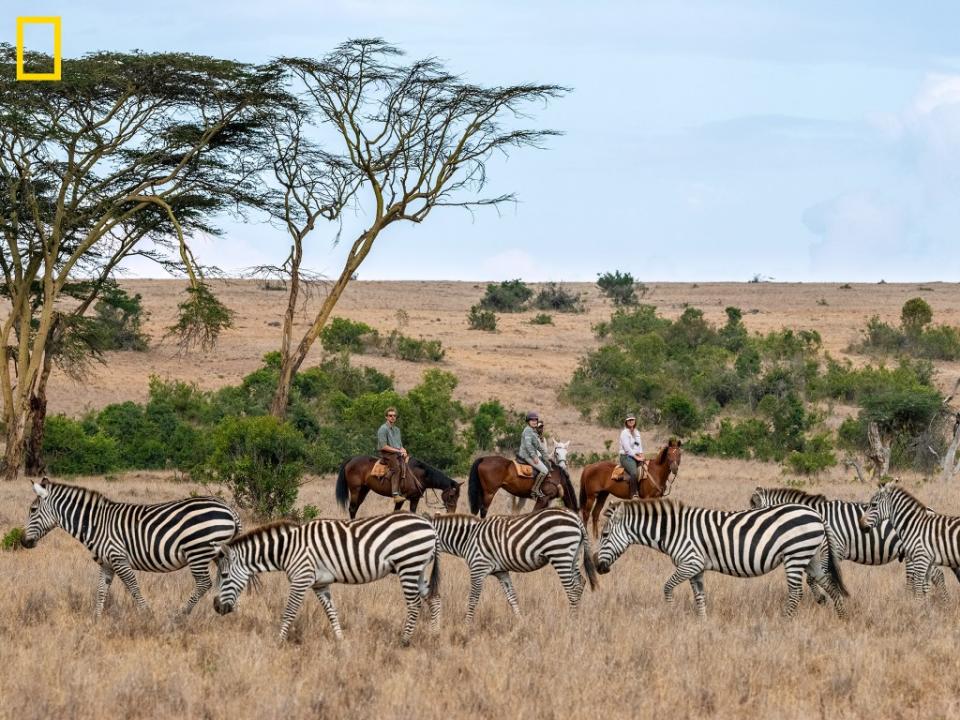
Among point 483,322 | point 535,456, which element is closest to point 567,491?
point 535,456

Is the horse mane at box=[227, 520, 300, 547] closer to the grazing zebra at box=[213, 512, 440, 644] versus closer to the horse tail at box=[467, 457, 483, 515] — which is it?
the grazing zebra at box=[213, 512, 440, 644]

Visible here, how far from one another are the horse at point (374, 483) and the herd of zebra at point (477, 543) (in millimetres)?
7924

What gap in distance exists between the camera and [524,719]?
28.5 ft

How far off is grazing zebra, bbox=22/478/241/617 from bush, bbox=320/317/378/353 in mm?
38428

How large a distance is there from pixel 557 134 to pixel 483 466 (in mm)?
12663

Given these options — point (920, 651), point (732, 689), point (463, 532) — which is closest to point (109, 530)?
point (463, 532)

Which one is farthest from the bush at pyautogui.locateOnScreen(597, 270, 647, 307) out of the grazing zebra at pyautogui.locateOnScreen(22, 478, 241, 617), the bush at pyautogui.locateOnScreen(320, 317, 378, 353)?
the grazing zebra at pyautogui.locateOnScreen(22, 478, 241, 617)

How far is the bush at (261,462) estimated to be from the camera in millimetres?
20016

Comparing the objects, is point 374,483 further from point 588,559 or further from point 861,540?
point 861,540

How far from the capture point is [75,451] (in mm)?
28984

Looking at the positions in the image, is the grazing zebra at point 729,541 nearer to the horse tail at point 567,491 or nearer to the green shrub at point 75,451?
the horse tail at point 567,491

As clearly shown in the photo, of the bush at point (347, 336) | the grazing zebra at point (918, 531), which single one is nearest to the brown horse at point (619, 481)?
the grazing zebra at point (918, 531)

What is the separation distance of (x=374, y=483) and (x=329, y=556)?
948 cm

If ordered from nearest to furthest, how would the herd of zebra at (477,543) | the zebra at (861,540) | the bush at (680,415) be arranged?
the herd of zebra at (477,543), the zebra at (861,540), the bush at (680,415)
